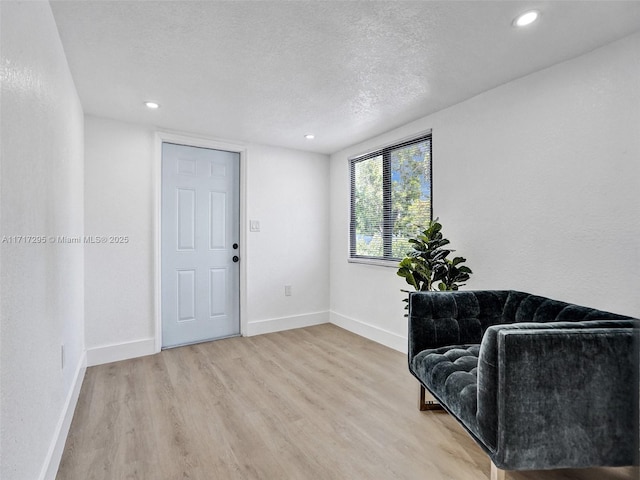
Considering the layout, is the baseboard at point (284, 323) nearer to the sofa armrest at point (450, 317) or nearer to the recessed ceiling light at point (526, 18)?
the sofa armrest at point (450, 317)

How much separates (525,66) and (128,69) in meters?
2.62

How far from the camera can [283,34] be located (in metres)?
1.83

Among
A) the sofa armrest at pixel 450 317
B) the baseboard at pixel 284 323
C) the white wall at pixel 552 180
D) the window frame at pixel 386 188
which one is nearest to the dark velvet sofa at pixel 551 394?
the white wall at pixel 552 180

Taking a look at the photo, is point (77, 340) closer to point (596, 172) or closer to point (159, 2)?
point (159, 2)

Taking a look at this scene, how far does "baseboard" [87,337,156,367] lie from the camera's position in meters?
2.98

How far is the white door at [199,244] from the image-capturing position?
3443 millimetres

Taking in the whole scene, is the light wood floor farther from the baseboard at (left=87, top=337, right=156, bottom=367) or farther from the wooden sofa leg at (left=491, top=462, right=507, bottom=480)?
the wooden sofa leg at (left=491, top=462, right=507, bottom=480)

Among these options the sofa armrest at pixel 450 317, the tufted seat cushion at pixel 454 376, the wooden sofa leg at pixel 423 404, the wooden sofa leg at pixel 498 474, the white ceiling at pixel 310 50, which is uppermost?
the white ceiling at pixel 310 50

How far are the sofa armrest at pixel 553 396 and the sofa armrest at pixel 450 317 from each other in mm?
769

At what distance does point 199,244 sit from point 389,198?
2.12 m

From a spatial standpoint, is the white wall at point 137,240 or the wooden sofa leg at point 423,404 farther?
the white wall at point 137,240

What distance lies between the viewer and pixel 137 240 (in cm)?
321

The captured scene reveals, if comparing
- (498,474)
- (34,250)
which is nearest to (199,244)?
(34,250)

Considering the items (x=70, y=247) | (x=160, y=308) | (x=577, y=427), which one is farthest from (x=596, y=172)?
(x=160, y=308)
